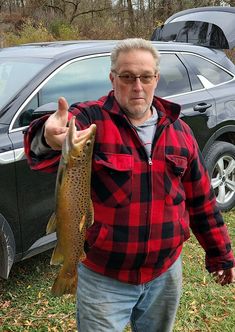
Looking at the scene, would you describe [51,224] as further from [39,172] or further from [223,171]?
[223,171]

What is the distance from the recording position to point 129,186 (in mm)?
1962

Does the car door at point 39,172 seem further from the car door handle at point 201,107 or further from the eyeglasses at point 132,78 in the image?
the eyeglasses at point 132,78

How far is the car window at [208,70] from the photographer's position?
4.96 metres

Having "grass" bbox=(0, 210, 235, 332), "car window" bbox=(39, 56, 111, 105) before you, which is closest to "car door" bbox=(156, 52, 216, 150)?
"car window" bbox=(39, 56, 111, 105)

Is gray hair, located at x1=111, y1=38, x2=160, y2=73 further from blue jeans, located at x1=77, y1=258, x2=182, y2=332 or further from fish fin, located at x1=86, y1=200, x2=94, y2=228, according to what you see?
blue jeans, located at x1=77, y1=258, x2=182, y2=332

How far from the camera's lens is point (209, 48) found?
5395 mm

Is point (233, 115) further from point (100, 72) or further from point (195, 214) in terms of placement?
point (195, 214)

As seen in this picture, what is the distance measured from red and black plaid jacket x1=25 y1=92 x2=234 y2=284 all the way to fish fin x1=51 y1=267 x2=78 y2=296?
14 centimetres

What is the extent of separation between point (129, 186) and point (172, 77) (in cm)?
289

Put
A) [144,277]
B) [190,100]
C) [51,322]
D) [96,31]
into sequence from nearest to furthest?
[144,277], [51,322], [190,100], [96,31]

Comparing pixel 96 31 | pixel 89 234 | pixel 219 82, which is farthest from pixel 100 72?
pixel 96 31

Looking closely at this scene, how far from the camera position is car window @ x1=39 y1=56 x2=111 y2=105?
3633 millimetres

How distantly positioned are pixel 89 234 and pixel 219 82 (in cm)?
360

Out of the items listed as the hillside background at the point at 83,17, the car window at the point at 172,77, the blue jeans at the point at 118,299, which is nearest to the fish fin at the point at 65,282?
the blue jeans at the point at 118,299
